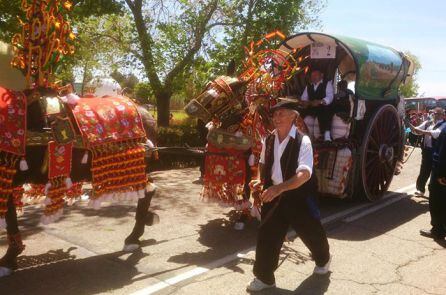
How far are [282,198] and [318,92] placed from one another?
3553 mm

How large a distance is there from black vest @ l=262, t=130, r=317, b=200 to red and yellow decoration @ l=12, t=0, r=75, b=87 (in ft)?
7.09

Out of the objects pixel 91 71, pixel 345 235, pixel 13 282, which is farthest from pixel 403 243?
pixel 91 71

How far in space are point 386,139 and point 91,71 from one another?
30314mm

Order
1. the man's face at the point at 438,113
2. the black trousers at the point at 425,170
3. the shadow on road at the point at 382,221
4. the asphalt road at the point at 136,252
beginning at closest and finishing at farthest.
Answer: the asphalt road at the point at 136,252 → the shadow on road at the point at 382,221 → the man's face at the point at 438,113 → the black trousers at the point at 425,170

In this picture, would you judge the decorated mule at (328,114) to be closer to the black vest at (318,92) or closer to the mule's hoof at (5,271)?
the black vest at (318,92)

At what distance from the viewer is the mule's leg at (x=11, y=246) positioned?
3883 mm

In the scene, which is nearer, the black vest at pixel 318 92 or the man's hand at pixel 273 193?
the man's hand at pixel 273 193

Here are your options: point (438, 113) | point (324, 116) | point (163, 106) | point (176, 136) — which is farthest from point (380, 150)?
point (163, 106)

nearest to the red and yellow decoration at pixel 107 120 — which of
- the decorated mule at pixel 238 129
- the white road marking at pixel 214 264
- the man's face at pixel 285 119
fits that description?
the decorated mule at pixel 238 129

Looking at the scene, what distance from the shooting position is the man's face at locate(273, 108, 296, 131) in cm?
371

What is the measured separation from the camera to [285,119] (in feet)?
12.2

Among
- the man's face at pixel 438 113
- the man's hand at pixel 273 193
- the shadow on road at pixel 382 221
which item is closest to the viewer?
the man's hand at pixel 273 193

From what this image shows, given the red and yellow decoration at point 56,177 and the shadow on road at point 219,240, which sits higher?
the red and yellow decoration at point 56,177

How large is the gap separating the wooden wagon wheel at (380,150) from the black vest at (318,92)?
0.92 m
